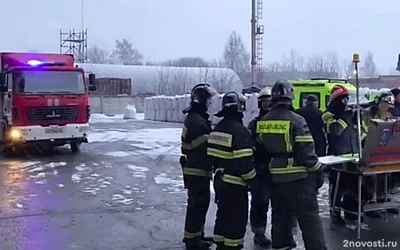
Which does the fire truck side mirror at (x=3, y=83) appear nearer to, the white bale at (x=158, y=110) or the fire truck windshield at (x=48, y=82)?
the fire truck windshield at (x=48, y=82)

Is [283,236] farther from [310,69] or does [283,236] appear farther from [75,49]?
[310,69]

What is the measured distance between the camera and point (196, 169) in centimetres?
653

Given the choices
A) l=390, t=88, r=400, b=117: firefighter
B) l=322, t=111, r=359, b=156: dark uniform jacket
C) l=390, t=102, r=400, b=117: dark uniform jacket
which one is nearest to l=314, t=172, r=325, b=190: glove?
l=322, t=111, r=359, b=156: dark uniform jacket

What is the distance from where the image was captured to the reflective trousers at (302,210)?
5.38 m

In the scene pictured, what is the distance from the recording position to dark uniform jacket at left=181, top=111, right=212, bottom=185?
6430 mm

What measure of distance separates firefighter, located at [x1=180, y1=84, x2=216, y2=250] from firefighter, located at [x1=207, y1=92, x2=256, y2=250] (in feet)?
2.32

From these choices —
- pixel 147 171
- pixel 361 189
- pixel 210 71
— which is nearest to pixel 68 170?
pixel 147 171

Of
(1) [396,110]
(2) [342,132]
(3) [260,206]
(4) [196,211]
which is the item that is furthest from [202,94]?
(1) [396,110]

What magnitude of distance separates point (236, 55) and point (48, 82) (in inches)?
2918

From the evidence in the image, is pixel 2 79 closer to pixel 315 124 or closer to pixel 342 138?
pixel 315 124

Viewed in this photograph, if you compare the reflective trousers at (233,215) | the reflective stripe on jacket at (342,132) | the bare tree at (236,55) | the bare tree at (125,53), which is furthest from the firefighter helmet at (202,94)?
the bare tree at (125,53)

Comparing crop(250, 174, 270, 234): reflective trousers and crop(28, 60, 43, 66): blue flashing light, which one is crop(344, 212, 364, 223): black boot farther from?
crop(28, 60, 43, 66): blue flashing light

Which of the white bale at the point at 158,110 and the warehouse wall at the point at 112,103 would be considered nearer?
the white bale at the point at 158,110

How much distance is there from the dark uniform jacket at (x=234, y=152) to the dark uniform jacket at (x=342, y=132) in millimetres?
2403
